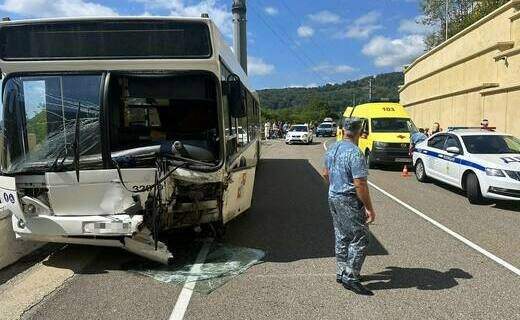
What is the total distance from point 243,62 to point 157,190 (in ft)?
64.2

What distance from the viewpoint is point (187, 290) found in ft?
17.5

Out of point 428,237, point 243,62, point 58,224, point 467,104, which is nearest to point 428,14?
point 467,104

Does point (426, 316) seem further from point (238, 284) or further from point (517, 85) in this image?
point (517, 85)

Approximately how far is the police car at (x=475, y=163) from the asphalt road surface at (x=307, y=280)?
1132mm

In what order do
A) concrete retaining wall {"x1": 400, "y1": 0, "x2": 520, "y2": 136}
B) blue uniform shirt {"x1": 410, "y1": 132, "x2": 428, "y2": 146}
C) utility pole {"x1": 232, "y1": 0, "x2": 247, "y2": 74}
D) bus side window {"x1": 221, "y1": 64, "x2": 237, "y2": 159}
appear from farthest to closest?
utility pole {"x1": 232, "y1": 0, "x2": 247, "y2": 74} < concrete retaining wall {"x1": 400, "y1": 0, "x2": 520, "y2": 136} < blue uniform shirt {"x1": 410, "y1": 132, "x2": 428, "y2": 146} < bus side window {"x1": 221, "y1": 64, "x2": 237, "y2": 159}

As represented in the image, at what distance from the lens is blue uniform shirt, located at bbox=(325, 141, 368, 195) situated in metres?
5.06

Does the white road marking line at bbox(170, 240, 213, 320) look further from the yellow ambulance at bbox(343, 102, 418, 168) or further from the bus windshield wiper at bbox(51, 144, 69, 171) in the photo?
the yellow ambulance at bbox(343, 102, 418, 168)

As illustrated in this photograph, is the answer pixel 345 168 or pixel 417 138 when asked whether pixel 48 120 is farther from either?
pixel 417 138

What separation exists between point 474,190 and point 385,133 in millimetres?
8211

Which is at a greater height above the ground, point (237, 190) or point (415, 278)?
point (237, 190)

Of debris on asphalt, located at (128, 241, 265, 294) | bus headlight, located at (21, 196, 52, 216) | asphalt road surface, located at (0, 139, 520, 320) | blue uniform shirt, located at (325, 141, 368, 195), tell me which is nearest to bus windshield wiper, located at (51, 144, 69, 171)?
bus headlight, located at (21, 196, 52, 216)

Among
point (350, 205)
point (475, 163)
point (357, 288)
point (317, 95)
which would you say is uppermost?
point (317, 95)

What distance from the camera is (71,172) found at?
19.3ft

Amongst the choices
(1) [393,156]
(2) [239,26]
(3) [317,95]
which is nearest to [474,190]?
(1) [393,156]
